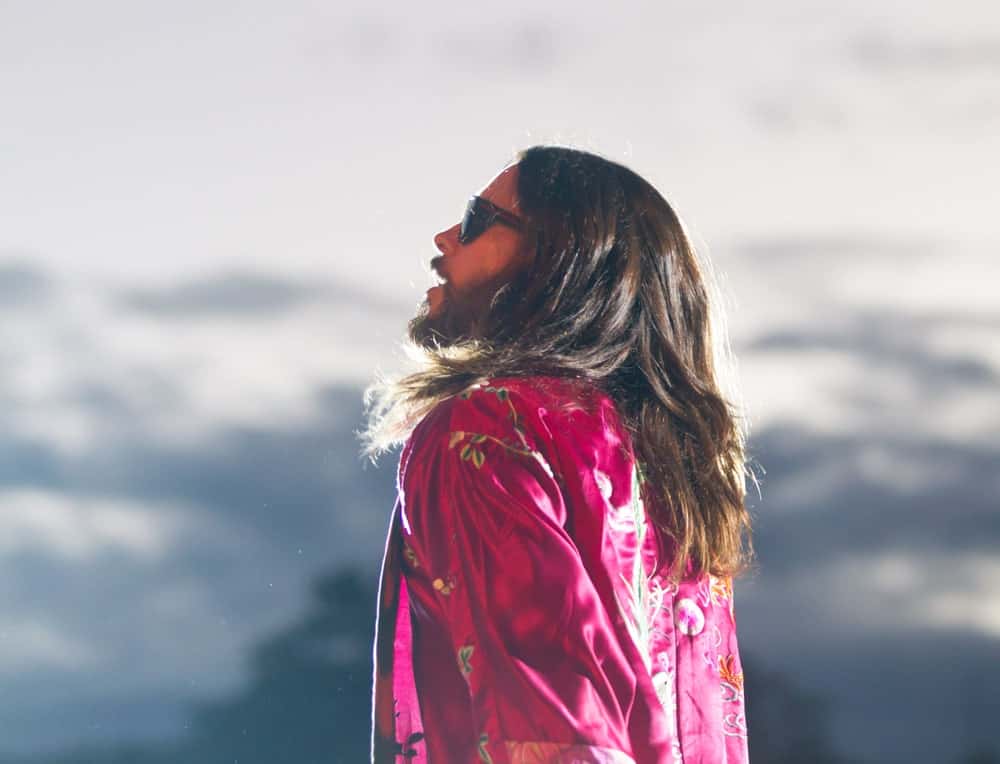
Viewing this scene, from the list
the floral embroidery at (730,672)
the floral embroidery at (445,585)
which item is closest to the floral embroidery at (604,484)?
the floral embroidery at (445,585)

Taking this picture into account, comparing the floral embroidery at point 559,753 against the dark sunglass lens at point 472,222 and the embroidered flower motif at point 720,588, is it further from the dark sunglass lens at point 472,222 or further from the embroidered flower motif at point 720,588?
the dark sunglass lens at point 472,222

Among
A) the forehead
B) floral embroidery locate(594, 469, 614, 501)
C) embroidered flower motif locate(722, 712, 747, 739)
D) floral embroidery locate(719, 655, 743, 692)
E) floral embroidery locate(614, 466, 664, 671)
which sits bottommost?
embroidered flower motif locate(722, 712, 747, 739)

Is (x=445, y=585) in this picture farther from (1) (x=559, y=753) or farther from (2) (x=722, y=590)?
(2) (x=722, y=590)

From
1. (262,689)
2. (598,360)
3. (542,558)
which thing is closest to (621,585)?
(542,558)

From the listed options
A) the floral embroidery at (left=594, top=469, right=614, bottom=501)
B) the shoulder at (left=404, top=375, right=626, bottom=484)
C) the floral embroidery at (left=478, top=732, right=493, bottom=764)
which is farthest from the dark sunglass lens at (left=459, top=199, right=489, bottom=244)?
the floral embroidery at (left=478, top=732, right=493, bottom=764)

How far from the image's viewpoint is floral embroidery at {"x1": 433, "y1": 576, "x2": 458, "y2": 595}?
1123mm

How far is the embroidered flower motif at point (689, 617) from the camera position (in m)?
1.31

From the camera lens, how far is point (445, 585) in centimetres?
113

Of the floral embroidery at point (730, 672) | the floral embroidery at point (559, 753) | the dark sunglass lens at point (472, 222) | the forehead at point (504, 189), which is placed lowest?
the floral embroidery at point (559, 753)

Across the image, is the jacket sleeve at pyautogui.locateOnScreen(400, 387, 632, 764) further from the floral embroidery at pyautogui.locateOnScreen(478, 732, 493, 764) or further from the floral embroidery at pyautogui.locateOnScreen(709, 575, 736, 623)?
the floral embroidery at pyautogui.locateOnScreen(709, 575, 736, 623)

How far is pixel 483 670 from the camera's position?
3.50 feet

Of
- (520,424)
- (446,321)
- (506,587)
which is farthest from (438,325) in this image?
(506,587)

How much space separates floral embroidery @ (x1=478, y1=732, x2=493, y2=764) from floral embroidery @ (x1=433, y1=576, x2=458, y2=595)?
138 mm

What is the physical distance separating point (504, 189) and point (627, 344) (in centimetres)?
24
